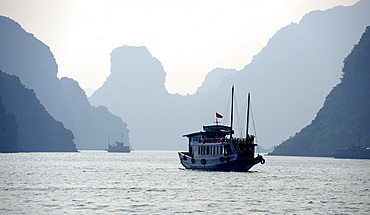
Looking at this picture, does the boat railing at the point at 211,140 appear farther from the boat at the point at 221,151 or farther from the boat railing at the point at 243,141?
the boat railing at the point at 243,141

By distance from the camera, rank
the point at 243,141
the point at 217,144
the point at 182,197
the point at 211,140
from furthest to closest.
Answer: the point at 211,140 → the point at 243,141 → the point at 217,144 → the point at 182,197

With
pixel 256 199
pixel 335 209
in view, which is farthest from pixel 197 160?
pixel 335 209

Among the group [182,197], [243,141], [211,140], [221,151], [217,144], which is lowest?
[182,197]

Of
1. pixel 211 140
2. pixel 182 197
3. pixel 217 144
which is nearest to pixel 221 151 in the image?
pixel 217 144

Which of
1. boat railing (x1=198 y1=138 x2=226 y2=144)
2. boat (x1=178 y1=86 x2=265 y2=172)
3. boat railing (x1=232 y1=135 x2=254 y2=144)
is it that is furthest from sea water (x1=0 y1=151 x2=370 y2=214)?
boat railing (x1=198 y1=138 x2=226 y2=144)

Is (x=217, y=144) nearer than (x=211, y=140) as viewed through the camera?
Yes

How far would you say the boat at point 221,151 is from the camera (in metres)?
93.9

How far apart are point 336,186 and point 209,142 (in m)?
25.4

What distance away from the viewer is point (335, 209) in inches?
2052

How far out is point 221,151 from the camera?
95062mm

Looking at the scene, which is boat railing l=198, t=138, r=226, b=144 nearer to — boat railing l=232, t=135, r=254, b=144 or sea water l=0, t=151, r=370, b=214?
boat railing l=232, t=135, r=254, b=144

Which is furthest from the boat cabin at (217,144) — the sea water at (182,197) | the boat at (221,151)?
the sea water at (182,197)

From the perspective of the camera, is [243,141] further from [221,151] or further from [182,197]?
[182,197]

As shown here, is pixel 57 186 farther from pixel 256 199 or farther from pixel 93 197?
pixel 256 199
